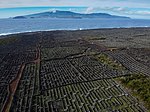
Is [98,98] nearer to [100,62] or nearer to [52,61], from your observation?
[100,62]

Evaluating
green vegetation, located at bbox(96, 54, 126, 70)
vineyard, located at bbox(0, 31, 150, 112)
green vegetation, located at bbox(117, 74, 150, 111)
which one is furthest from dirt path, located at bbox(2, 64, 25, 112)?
green vegetation, located at bbox(96, 54, 126, 70)

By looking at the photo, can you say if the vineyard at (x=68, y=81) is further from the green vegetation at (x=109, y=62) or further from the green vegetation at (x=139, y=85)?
the green vegetation at (x=139, y=85)

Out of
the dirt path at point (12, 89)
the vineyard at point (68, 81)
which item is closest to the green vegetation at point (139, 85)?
the vineyard at point (68, 81)

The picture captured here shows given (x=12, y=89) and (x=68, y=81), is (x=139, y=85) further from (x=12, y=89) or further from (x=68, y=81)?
(x=12, y=89)

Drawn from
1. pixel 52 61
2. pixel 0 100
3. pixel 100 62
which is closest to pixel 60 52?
pixel 52 61

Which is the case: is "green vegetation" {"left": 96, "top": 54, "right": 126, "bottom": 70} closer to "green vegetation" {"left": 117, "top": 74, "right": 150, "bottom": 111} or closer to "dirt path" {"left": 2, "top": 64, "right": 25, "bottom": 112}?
"green vegetation" {"left": 117, "top": 74, "right": 150, "bottom": 111}
